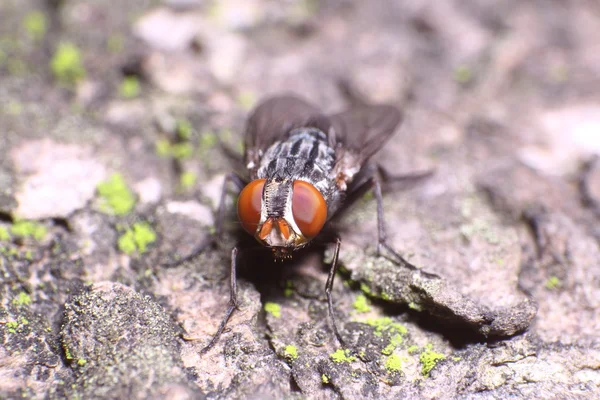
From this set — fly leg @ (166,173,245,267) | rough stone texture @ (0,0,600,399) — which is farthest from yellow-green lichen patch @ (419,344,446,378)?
fly leg @ (166,173,245,267)

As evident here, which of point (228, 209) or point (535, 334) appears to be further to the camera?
point (228, 209)

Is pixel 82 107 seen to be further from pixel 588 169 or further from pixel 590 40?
pixel 590 40

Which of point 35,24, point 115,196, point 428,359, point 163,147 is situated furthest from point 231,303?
point 35,24

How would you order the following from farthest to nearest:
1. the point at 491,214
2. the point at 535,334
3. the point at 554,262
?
the point at 491,214, the point at 554,262, the point at 535,334

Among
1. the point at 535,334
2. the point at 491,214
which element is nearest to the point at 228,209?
the point at 491,214

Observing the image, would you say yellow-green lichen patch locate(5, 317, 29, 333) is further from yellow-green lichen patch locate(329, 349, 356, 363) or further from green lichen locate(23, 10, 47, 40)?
green lichen locate(23, 10, 47, 40)
